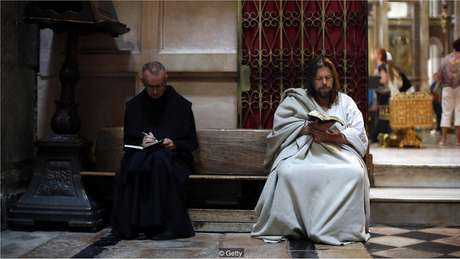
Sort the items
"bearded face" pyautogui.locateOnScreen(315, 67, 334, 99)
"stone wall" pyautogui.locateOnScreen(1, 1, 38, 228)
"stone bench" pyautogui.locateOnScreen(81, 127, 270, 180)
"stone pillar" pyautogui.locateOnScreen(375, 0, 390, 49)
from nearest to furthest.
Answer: "bearded face" pyautogui.locateOnScreen(315, 67, 334, 99) → "stone wall" pyautogui.locateOnScreen(1, 1, 38, 228) → "stone bench" pyautogui.locateOnScreen(81, 127, 270, 180) → "stone pillar" pyautogui.locateOnScreen(375, 0, 390, 49)

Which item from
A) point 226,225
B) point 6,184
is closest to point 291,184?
point 226,225

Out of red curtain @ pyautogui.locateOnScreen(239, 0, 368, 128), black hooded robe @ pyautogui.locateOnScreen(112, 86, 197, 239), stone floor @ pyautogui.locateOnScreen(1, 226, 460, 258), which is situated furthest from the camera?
red curtain @ pyautogui.locateOnScreen(239, 0, 368, 128)

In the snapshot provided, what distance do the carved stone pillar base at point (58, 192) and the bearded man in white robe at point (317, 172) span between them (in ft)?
5.05

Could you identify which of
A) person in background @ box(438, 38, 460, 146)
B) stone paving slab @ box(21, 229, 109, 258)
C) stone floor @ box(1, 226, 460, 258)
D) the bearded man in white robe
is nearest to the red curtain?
the bearded man in white robe

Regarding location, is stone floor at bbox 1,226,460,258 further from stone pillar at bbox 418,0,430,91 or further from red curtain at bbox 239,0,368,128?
stone pillar at bbox 418,0,430,91

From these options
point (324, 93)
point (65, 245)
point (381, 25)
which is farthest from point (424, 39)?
point (65, 245)

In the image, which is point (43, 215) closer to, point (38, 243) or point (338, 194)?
point (38, 243)

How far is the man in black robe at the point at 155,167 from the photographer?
4.73m

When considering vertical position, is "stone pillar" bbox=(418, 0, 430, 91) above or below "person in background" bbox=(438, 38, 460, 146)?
above

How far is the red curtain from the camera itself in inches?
241

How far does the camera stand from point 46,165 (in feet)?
17.3

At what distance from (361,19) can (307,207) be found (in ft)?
8.23

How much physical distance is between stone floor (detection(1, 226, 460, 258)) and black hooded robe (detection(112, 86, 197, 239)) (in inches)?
5.6

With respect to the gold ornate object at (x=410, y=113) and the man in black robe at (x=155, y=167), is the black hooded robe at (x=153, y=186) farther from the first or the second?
the gold ornate object at (x=410, y=113)
